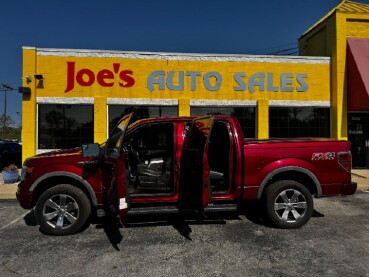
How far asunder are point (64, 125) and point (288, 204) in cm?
879

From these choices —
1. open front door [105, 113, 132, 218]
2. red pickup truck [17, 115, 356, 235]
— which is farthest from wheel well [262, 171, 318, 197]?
open front door [105, 113, 132, 218]

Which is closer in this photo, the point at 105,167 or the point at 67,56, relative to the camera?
the point at 105,167

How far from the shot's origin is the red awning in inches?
470

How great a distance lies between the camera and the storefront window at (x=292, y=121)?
12.9 meters

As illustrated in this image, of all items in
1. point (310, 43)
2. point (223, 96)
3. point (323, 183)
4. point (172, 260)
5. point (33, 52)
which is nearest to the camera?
point (172, 260)

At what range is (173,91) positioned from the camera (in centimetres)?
1238

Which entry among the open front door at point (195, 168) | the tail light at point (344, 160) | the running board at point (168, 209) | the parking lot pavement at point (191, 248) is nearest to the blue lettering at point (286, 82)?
the parking lot pavement at point (191, 248)

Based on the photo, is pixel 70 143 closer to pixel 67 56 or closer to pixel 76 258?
pixel 67 56

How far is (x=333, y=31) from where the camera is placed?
12945 millimetres

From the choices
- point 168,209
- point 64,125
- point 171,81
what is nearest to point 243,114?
point 171,81

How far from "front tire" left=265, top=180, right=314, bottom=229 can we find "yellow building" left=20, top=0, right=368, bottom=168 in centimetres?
699

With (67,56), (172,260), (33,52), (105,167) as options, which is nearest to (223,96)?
(67,56)

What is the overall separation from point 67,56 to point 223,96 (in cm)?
575

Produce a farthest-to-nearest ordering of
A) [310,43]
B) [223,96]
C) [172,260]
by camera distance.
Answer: [310,43]
[223,96]
[172,260]
